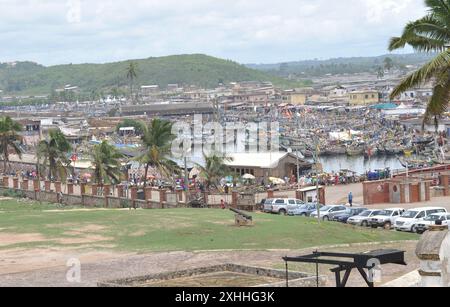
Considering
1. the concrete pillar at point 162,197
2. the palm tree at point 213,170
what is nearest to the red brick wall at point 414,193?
the concrete pillar at point 162,197

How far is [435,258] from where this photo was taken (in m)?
12.4

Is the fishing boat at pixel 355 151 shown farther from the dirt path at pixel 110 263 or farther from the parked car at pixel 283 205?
the dirt path at pixel 110 263

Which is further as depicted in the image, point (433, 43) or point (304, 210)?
point (304, 210)

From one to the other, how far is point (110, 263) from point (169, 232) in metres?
5.76

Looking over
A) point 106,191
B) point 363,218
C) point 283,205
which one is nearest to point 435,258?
point 363,218

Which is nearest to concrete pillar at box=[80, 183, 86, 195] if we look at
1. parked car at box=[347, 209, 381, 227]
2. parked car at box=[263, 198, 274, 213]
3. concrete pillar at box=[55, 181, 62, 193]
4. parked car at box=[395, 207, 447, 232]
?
concrete pillar at box=[55, 181, 62, 193]

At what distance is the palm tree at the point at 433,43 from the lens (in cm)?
2296

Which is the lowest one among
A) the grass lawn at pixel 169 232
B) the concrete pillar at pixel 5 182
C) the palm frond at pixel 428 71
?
the concrete pillar at pixel 5 182

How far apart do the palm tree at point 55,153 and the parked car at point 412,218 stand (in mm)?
29489

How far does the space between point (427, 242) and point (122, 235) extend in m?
19.1

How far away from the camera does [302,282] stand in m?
18.8

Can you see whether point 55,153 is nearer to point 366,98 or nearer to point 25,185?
point 25,185
